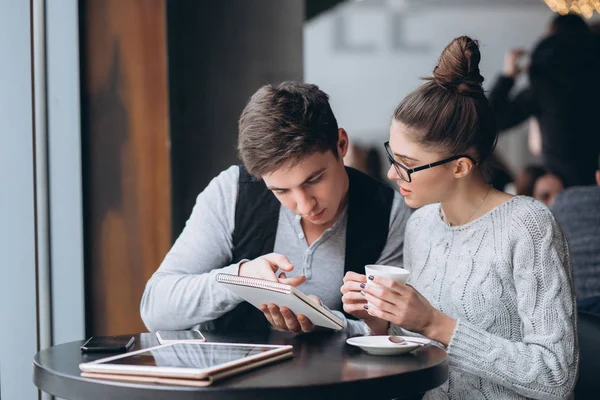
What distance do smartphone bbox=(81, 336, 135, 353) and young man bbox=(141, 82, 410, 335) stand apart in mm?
335

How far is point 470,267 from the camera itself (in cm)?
183

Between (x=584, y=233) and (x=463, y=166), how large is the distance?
124 centimetres

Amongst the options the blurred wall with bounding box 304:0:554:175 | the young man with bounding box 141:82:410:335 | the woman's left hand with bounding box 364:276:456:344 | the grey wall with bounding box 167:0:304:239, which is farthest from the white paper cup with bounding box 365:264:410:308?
the blurred wall with bounding box 304:0:554:175

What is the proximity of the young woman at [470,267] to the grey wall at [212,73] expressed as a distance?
1.50 meters

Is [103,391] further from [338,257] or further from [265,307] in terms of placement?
[338,257]

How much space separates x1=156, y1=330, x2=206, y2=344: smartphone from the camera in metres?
1.67

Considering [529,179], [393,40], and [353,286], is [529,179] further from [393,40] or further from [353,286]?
[393,40]

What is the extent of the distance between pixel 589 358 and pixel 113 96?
1898mm

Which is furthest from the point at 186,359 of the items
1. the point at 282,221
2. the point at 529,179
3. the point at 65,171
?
the point at 529,179

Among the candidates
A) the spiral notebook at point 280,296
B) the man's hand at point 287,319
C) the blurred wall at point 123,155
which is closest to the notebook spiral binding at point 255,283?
the spiral notebook at point 280,296

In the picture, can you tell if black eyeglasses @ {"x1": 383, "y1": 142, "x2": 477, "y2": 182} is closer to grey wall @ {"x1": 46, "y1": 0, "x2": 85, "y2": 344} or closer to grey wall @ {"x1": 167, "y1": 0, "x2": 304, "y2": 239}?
grey wall @ {"x1": 46, "y1": 0, "x2": 85, "y2": 344}

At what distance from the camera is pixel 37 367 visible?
4.81 ft

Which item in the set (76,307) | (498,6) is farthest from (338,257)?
(498,6)

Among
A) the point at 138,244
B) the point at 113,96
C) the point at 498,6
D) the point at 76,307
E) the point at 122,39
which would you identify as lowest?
the point at 76,307
